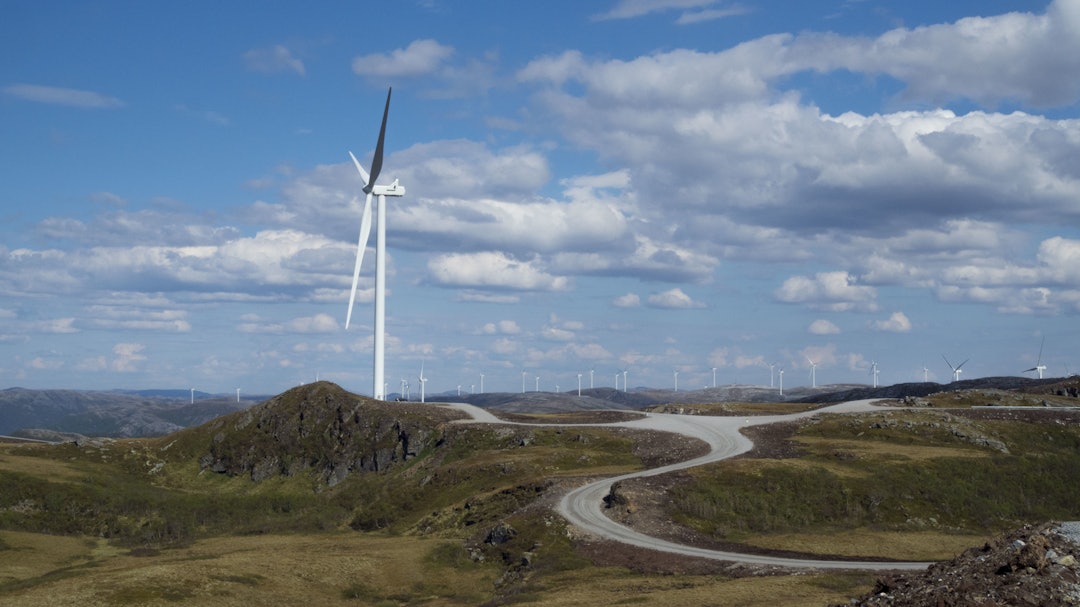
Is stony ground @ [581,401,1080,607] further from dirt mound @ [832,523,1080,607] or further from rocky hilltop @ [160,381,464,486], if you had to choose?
rocky hilltop @ [160,381,464,486]

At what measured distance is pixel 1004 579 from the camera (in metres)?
37.2

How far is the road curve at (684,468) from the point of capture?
256 feet

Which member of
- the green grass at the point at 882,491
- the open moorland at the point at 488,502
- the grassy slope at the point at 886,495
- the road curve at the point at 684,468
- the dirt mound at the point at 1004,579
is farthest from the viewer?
the green grass at the point at 882,491

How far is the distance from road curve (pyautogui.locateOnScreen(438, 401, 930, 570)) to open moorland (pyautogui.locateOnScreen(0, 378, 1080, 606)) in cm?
252

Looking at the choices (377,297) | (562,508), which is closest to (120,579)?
(562,508)

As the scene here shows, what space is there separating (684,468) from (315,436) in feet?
303

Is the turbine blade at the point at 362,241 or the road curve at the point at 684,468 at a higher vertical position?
the turbine blade at the point at 362,241

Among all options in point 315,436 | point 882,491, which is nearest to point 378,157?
point 315,436

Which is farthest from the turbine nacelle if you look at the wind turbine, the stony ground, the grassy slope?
the stony ground

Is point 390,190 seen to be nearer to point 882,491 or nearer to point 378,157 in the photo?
point 378,157

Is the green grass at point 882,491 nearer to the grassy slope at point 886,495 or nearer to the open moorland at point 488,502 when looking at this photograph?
the grassy slope at point 886,495

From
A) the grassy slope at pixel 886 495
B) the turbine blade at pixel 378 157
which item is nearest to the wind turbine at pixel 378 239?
the turbine blade at pixel 378 157

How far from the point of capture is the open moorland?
79.4 meters

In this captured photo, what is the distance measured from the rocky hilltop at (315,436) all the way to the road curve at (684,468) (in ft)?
46.8
